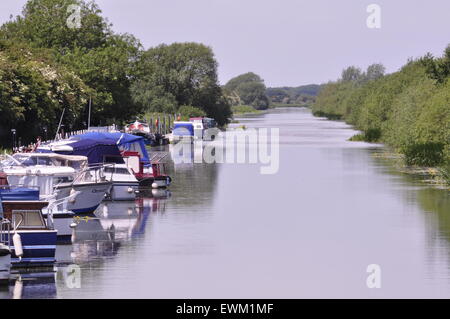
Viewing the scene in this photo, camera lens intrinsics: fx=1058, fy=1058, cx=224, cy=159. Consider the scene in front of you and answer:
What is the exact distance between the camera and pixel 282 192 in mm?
55500

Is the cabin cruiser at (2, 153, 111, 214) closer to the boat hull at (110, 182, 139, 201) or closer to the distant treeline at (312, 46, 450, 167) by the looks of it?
the boat hull at (110, 182, 139, 201)

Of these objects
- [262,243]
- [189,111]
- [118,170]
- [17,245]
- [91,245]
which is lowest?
[262,243]

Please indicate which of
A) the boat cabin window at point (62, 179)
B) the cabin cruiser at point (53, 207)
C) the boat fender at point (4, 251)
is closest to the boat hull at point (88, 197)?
the boat cabin window at point (62, 179)

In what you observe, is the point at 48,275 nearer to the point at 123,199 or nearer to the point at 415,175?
the point at 123,199

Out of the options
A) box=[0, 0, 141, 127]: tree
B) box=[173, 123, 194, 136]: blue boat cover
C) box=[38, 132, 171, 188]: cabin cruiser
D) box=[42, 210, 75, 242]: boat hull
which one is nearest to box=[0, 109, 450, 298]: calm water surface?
box=[42, 210, 75, 242]: boat hull

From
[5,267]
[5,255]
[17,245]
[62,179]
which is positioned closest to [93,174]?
[62,179]

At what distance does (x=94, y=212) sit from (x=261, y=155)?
152 feet

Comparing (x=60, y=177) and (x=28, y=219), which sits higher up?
(x=60, y=177)

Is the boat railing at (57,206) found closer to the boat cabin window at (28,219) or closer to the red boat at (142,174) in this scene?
the boat cabin window at (28,219)

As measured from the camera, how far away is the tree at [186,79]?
152m

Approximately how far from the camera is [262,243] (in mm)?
37281

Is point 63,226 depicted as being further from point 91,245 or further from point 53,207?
point 91,245

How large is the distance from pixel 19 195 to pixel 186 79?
126 m

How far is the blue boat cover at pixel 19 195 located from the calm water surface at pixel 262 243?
207cm
